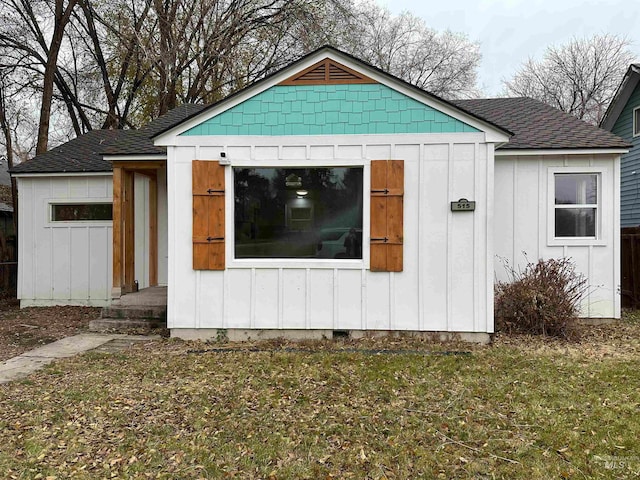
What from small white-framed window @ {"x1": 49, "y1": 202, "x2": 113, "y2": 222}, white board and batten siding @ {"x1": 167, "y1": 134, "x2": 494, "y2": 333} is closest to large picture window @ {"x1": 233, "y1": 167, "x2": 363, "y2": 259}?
white board and batten siding @ {"x1": 167, "y1": 134, "x2": 494, "y2": 333}

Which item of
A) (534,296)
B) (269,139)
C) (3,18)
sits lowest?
(534,296)

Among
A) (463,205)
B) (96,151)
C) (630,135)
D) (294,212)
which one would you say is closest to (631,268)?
(630,135)

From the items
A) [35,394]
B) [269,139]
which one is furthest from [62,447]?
[269,139]

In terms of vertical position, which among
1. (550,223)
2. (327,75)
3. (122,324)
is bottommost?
(122,324)

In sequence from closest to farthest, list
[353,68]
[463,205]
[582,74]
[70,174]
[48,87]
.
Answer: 1. [463,205]
2. [353,68]
3. [70,174]
4. [48,87]
5. [582,74]

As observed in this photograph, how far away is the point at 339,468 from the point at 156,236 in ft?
22.4

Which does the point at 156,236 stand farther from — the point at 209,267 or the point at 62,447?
the point at 62,447

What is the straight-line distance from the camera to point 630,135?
11609 millimetres

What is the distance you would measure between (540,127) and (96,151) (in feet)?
30.3

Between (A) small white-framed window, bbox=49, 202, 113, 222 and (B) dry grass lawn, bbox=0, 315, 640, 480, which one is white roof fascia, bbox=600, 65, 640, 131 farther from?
(A) small white-framed window, bbox=49, 202, 113, 222

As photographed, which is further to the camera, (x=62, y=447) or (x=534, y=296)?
(x=534, y=296)

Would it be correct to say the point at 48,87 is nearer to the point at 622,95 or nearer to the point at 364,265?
the point at 364,265

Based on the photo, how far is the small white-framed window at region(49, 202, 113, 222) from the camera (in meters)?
8.93

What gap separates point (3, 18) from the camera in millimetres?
13312
